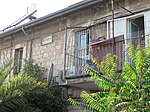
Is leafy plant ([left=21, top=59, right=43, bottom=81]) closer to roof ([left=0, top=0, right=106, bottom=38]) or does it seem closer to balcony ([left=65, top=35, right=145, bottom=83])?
balcony ([left=65, top=35, right=145, bottom=83])

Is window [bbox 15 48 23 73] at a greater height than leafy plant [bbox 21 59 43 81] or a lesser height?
greater

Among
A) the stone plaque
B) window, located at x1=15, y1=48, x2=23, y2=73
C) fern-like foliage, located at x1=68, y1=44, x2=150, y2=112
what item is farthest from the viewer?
window, located at x1=15, y1=48, x2=23, y2=73

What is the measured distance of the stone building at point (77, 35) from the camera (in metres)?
10.3

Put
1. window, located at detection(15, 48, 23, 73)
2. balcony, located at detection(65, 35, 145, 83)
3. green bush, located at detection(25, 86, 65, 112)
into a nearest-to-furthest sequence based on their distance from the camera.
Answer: balcony, located at detection(65, 35, 145, 83), green bush, located at detection(25, 86, 65, 112), window, located at detection(15, 48, 23, 73)

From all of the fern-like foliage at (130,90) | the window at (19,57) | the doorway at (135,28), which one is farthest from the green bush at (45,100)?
the fern-like foliage at (130,90)

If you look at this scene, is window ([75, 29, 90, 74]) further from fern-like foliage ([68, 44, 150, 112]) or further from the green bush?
fern-like foliage ([68, 44, 150, 112])

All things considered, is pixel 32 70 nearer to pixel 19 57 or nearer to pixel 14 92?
pixel 14 92

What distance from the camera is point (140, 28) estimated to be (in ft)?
35.9

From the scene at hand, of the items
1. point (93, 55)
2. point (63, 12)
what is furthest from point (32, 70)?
point (93, 55)

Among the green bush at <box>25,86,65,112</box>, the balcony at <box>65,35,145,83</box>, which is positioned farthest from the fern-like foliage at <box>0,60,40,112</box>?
the balcony at <box>65,35,145,83</box>

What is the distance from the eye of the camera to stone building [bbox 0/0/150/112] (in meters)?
10.3

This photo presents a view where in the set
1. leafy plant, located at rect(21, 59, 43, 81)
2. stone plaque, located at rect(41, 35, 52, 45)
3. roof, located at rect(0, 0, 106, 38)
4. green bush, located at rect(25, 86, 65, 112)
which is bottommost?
green bush, located at rect(25, 86, 65, 112)

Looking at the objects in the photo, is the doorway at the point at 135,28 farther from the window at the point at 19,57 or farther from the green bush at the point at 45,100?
the window at the point at 19,57

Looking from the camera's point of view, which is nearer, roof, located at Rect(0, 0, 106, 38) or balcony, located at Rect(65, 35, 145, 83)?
balcony, located at Rect(65, 35, 145, 83)
